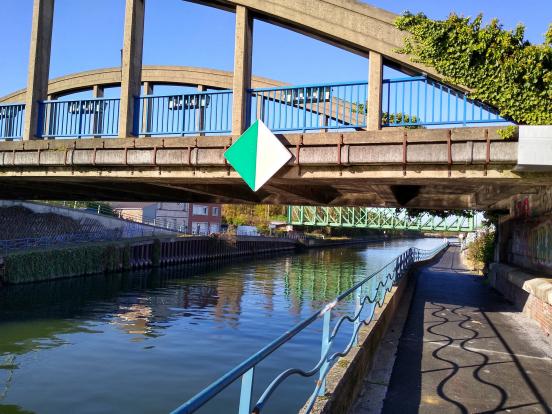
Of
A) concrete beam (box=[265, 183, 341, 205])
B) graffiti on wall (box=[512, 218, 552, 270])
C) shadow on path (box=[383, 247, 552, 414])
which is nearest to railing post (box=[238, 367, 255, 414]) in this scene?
shadow on path (box=[383, 247, 552, 414])

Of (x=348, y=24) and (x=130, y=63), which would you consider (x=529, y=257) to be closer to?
(x=348, y=24)

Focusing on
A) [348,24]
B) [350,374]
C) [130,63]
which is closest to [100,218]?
[130,63]

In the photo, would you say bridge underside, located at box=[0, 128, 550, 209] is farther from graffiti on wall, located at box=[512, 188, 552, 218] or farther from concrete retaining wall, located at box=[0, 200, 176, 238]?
concrete retaining wall, located at box=[0, 200, 176, 238]

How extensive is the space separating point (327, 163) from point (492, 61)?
3901 mm

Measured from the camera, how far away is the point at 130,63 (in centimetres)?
1360

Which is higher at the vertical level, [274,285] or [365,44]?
[365,44]

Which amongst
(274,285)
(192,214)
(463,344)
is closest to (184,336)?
(463,344)

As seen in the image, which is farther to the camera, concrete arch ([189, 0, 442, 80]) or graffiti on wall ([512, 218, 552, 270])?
graffiti on wall ([512, 218, 552, 270])

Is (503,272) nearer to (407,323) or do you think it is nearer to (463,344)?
(407,323)

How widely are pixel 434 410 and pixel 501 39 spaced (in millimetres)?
7276

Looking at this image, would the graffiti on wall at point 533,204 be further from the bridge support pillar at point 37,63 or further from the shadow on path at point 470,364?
the bridge support pillar at point 37,63

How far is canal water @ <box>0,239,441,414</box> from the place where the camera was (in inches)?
382

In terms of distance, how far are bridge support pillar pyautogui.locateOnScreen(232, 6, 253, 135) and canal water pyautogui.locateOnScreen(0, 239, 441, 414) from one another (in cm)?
604

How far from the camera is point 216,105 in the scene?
12.5 m
